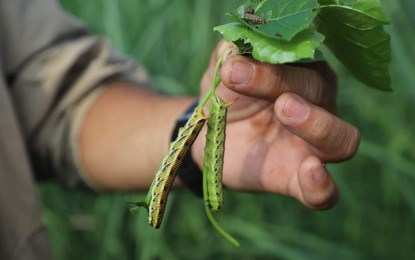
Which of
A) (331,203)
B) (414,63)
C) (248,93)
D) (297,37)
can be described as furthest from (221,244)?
(297,37)

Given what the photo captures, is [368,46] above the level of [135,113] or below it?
above

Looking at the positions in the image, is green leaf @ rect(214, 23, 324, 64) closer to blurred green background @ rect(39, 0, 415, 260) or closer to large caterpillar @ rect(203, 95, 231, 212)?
large caterpillar @ rect(203, 95, 231, 212)

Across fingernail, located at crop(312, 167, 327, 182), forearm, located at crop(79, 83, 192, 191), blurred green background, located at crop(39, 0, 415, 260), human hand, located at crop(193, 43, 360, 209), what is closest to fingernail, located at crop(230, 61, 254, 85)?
human hand, located at crop(193, 43, 360, 209)

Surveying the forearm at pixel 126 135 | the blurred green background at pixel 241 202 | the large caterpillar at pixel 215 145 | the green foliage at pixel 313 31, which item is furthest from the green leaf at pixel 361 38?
the blurred green background at pixel 241 202

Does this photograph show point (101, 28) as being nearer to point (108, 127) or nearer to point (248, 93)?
point (108, 127)

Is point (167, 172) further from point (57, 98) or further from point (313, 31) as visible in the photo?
point (57, 98)

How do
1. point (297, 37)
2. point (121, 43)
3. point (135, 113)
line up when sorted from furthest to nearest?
point (121, 43)
point (135, 113)
point (297, 37)

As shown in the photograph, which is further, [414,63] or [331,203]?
[414,63]

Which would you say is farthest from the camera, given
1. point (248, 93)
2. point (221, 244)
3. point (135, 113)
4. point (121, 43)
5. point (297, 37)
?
point (121, 43)

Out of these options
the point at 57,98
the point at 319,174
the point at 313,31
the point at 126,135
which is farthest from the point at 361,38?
the point at 57,98
